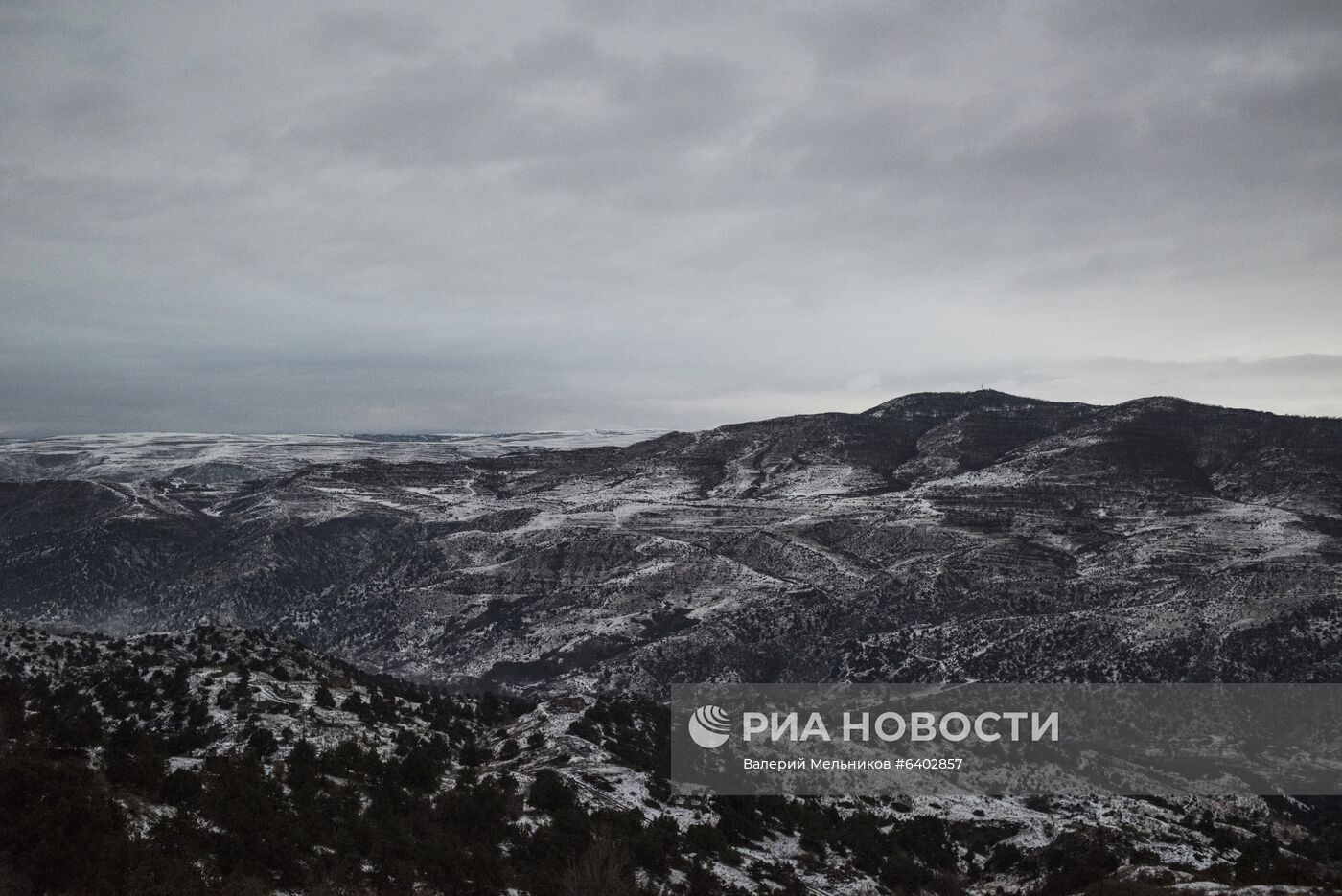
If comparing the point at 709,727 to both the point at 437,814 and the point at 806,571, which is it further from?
the point at 806,571

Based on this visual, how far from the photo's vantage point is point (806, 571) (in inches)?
5536

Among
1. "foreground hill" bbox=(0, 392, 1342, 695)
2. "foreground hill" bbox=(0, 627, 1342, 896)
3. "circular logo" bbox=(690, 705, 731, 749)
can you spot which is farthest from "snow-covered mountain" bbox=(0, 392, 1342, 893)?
"circular logo" bbox=(690, 705, 731, 749)

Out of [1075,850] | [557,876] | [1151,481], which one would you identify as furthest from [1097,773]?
[1151,481]

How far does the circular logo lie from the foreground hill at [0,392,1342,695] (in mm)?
46464

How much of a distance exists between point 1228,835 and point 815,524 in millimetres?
107166

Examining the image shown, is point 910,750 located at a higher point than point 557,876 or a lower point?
lower

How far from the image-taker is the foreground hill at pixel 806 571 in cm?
10906

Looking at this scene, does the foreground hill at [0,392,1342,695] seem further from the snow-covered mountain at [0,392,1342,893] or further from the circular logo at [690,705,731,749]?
the circular logo at [690,705,731,749]

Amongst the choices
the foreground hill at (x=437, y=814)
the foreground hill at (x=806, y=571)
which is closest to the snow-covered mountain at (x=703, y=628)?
the foreground hill at (x=437, y=814)

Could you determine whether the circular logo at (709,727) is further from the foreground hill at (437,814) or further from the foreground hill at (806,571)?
the foreground hill at (806,571)

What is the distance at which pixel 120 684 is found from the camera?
51.5m

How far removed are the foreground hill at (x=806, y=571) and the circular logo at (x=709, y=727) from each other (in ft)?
152

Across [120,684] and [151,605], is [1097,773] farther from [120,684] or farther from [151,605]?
[151,605]

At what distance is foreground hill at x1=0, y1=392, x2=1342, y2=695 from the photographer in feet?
358
